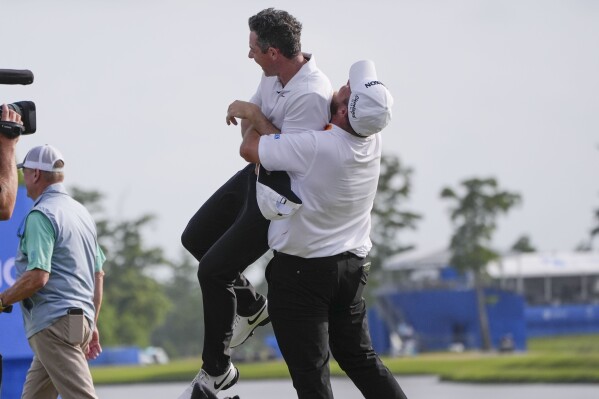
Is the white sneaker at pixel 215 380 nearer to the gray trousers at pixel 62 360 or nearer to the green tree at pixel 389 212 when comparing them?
the gray trousers at pixel 62 360

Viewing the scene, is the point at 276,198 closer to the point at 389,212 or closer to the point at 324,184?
the point at 324,184

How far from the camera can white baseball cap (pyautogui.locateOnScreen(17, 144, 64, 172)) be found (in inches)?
297

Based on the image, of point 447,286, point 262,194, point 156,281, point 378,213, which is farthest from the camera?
point 156,281

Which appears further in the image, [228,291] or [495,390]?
[495,390]

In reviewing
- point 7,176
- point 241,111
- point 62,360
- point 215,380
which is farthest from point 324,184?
point 62,360

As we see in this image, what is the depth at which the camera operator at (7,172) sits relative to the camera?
580 centimetres

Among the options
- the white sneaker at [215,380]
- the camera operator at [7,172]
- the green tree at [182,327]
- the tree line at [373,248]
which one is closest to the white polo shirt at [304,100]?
the camera operator at [7,172]

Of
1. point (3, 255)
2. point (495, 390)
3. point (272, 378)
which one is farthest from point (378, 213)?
point (3, 255)

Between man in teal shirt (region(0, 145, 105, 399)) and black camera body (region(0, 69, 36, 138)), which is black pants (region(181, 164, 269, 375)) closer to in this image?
man in teal shirt (region(0, 145, 105, 399))

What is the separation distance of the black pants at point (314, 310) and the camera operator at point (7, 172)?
1264 mm

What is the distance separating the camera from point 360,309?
21.2ft

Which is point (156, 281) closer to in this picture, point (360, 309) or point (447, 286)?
point (447, 286)

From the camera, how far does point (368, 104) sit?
5.94m

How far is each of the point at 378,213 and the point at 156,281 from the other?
23852 millimetres
